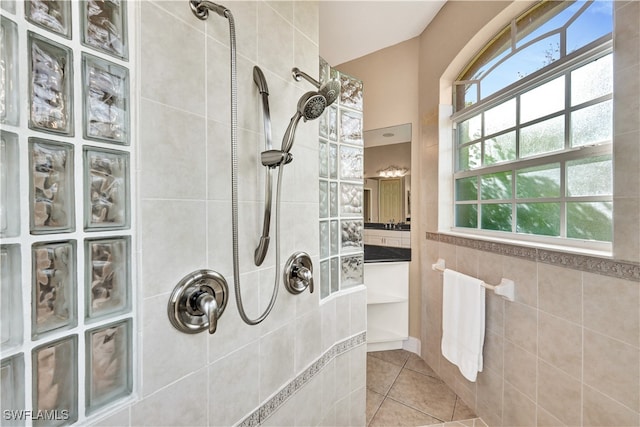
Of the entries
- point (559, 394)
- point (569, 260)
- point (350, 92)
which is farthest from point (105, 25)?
point (559, 394)

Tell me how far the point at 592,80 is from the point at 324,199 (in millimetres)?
1342

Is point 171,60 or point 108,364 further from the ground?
point 171,60

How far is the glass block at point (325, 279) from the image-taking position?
1.31 m

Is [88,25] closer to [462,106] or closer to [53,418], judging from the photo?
[53,418]

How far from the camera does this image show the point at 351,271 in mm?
1503

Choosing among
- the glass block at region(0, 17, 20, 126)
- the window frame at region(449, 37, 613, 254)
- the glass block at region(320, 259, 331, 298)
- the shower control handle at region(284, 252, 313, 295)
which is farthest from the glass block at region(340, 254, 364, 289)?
→ the glass block at region(0, 17, 20, 126)

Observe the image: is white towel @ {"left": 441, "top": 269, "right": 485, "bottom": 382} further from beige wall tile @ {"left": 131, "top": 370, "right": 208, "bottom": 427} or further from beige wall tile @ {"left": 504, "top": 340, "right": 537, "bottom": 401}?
beige wall tile @ {"left": 131, "top": 370, "right": 208, "bottom": 427}

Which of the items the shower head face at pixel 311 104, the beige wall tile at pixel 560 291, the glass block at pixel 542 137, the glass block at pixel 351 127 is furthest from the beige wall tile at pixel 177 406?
the glass block at pixel 542 137

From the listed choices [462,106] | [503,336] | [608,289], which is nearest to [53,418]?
[608,289]

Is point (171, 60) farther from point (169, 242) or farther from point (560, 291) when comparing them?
point (560, 291)

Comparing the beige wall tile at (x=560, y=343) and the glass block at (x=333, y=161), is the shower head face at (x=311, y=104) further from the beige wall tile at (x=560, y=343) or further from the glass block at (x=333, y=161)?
the beige wall tile at (x=560, y=343)

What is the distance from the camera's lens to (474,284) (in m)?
1.57

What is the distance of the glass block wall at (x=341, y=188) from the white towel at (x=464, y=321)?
67 centimetres

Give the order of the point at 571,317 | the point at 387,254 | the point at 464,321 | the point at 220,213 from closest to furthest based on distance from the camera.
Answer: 1. the point at 220,213
2. the point at 571,317
3. the point at 464,321
4. the point at 387,254
